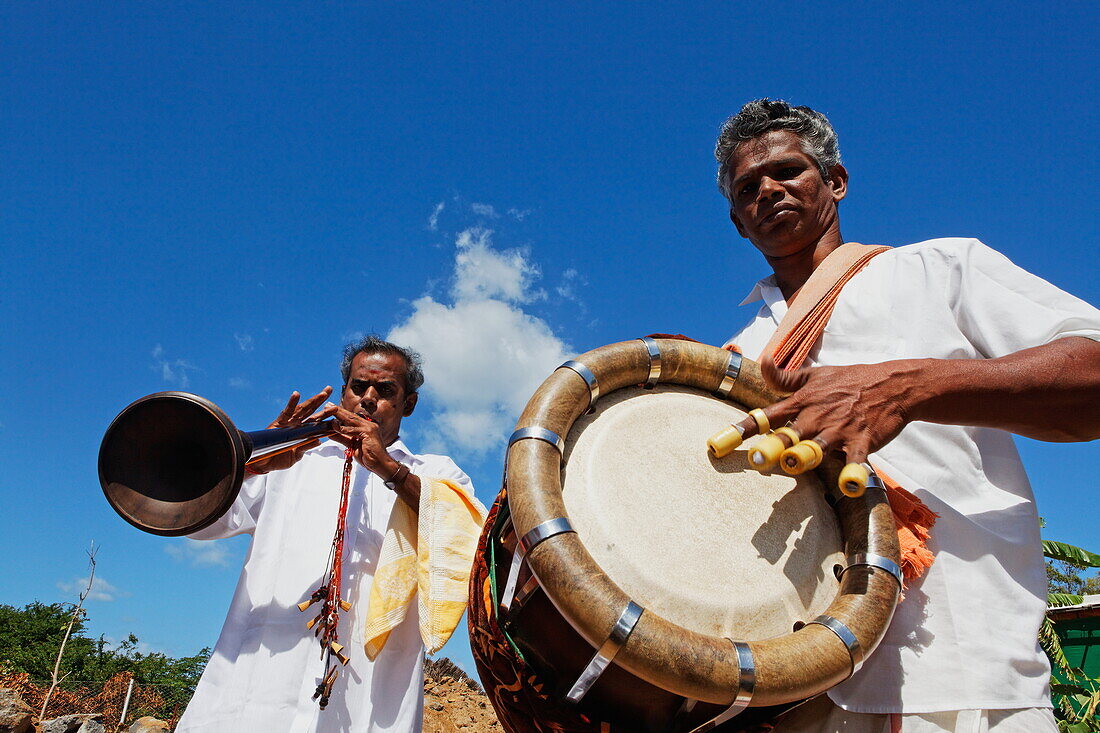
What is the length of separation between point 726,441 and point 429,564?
7.04 ft

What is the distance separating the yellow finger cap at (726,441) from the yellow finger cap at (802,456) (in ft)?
0.39

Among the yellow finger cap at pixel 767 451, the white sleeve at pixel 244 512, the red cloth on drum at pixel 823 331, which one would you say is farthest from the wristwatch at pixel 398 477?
the yellow finger cap at pixel 767 451

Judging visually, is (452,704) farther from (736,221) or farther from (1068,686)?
(736,221)

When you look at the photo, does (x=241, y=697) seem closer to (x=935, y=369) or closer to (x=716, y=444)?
(x=716, y=444)

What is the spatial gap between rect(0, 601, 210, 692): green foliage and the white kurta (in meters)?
35.9

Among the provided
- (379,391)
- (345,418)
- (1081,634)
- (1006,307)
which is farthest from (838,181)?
(1081,634)

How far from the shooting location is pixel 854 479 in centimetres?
135

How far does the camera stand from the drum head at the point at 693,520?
54.1 inches

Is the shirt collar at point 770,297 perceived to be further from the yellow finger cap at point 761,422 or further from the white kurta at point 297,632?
the white kurta at point 297,632

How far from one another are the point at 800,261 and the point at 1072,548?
27.5 ft

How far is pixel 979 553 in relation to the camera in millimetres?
1626

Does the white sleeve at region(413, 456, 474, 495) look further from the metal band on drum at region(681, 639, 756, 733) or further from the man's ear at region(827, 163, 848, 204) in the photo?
the metal band on drum at region(681, 639, 756, 733)

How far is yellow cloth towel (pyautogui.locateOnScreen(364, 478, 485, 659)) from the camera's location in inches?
124

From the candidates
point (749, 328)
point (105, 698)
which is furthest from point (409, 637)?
point (105, 698)
